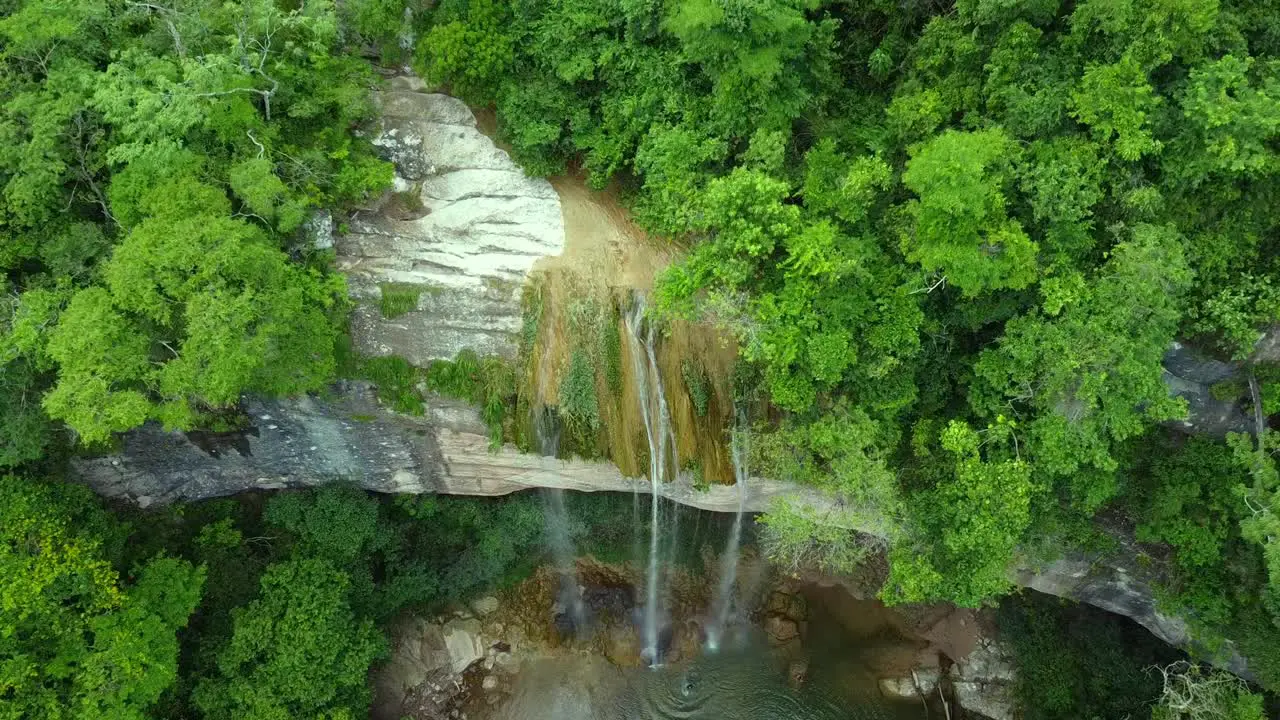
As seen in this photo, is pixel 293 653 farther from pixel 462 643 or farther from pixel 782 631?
pixel 782 631

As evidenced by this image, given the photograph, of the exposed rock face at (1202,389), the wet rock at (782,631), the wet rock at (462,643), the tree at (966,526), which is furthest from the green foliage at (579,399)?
the exposed rock face at (1202,389)

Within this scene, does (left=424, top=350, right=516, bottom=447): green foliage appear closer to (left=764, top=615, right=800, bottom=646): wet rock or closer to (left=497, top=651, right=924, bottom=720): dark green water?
(left=497, top=651, right=924, bottom=720): dark green water

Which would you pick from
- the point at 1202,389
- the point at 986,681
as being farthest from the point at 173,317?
the point at 986,681

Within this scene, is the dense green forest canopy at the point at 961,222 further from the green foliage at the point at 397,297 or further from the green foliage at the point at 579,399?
the green foliage at the point at 397,297

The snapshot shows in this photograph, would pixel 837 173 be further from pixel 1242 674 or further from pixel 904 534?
pixel 1242 674

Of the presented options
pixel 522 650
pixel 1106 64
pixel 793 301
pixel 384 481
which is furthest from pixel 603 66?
pixel 522 650

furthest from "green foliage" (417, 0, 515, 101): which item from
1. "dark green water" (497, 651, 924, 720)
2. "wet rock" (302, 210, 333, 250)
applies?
"dark green water" (497, 651, 924, 720)
